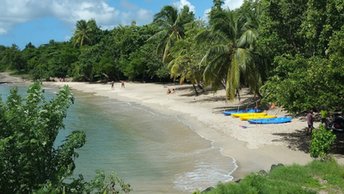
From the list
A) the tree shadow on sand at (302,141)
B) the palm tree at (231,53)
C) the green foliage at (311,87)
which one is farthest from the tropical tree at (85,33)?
the green foliage at (311,87)

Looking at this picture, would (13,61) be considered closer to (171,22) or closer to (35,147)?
(171,22)

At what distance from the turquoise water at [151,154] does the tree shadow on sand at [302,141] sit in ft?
10.9

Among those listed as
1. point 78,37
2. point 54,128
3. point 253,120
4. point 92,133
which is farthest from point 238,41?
point 78,37

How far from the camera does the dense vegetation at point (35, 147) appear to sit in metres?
6.45

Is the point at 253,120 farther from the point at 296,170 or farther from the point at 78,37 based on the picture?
the point at 78,37

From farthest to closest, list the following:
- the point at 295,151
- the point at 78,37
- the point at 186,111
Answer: the point at 78,37 → the point at 186,111 → the point at 295,151

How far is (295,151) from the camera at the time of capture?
1916 centimetres

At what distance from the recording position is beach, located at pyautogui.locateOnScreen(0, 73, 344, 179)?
725 inches

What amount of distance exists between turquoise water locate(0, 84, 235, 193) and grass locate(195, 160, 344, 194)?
3.04m

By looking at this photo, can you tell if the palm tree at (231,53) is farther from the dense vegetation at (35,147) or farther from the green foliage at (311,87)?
the dense vegetation at (35,147)

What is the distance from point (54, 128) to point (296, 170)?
8.91 metres

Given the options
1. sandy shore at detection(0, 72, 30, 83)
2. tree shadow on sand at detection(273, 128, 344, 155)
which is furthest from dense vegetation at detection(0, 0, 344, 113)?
sandy shore at detection(0, 72, 30, 83)

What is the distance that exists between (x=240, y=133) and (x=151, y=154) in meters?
5.63

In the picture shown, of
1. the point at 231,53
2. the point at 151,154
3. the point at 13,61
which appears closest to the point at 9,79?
the point at 13,61
